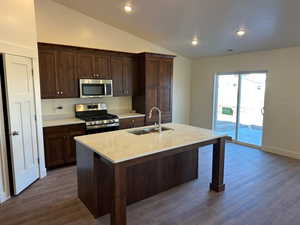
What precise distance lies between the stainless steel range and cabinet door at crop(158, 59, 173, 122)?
4.69 ft

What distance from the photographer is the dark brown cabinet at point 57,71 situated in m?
3.93

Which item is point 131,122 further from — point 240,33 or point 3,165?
point 240,33

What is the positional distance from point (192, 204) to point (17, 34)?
3.57 meters

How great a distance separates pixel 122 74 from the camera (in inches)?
197

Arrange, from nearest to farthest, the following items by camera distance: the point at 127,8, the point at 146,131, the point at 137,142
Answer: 1. the point at 137,142
2. the point at 146,131
3. the point at 127,8

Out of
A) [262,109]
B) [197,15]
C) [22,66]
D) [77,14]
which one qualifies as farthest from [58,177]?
[262,109]

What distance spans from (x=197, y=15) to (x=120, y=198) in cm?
342

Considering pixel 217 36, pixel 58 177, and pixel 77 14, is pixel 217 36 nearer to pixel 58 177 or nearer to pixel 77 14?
pixel 77 14

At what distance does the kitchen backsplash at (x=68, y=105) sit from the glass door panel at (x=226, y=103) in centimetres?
291

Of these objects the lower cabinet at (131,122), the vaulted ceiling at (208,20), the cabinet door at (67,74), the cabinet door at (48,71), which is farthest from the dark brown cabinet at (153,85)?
the cabinet door at (48,71)

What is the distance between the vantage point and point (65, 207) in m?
2.76

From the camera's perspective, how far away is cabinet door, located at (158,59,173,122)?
5344 mm

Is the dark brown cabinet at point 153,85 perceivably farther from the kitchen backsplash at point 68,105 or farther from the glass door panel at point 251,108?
the glass door panel at point 251,108

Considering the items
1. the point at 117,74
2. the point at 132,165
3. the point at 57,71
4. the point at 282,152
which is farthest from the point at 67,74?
the point at 282,152
